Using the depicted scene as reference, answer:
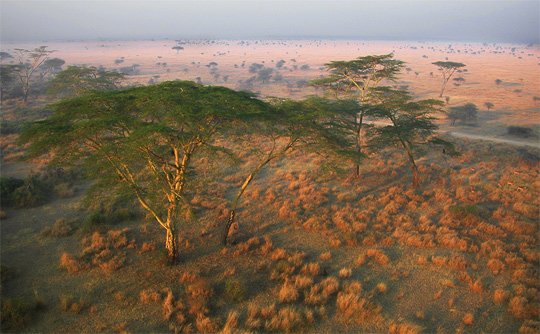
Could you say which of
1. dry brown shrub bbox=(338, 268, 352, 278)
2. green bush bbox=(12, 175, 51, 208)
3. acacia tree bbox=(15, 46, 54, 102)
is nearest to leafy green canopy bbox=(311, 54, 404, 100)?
dry brown shrub bbox=(338, 268, 352, 278)

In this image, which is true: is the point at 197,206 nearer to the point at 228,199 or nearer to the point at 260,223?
the point at 228,199

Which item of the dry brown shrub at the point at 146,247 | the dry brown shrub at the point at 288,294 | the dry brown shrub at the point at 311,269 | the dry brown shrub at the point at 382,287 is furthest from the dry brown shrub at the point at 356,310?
the dry brown shrub at the point at 146,247

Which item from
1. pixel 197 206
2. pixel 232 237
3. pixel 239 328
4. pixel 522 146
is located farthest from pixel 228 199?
pixel 522 146

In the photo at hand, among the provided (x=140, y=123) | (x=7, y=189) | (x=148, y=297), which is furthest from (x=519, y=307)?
(x=7, y=189)

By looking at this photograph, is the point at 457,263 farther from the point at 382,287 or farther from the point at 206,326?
the point at 206,326

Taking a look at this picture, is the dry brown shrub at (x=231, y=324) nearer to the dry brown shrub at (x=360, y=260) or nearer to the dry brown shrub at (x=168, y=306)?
the dry brown shrub at (x=168, y=306)

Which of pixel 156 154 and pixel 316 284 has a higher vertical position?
pixel 156 154
